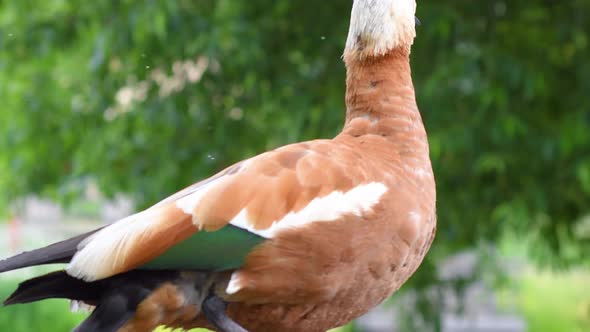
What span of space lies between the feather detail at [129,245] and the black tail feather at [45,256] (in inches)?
0.9

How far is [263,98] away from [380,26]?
3.93 metres

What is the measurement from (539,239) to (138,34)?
347 centimetres

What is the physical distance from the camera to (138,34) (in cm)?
593

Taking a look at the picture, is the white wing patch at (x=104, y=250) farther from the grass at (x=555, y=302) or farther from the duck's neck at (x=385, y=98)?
the grass at (x=555, y=302)

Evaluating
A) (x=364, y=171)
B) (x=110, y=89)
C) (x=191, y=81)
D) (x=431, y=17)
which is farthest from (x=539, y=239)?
(x=364, y=171)

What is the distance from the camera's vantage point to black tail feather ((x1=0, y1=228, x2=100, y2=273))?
236 cm

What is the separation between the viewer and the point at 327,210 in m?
2.54

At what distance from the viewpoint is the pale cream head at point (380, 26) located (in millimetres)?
2822

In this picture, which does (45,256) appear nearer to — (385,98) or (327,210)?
(327,210)

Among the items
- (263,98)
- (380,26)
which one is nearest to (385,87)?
(380,26)

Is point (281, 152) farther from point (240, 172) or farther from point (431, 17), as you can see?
point (431, 17)

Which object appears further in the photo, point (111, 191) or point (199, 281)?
point (111, 191)

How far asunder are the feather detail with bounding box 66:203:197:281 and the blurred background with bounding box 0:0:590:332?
3.43 meters

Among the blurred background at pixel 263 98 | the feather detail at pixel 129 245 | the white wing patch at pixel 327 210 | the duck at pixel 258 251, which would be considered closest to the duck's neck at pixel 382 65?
the duck at pixel 258 251
